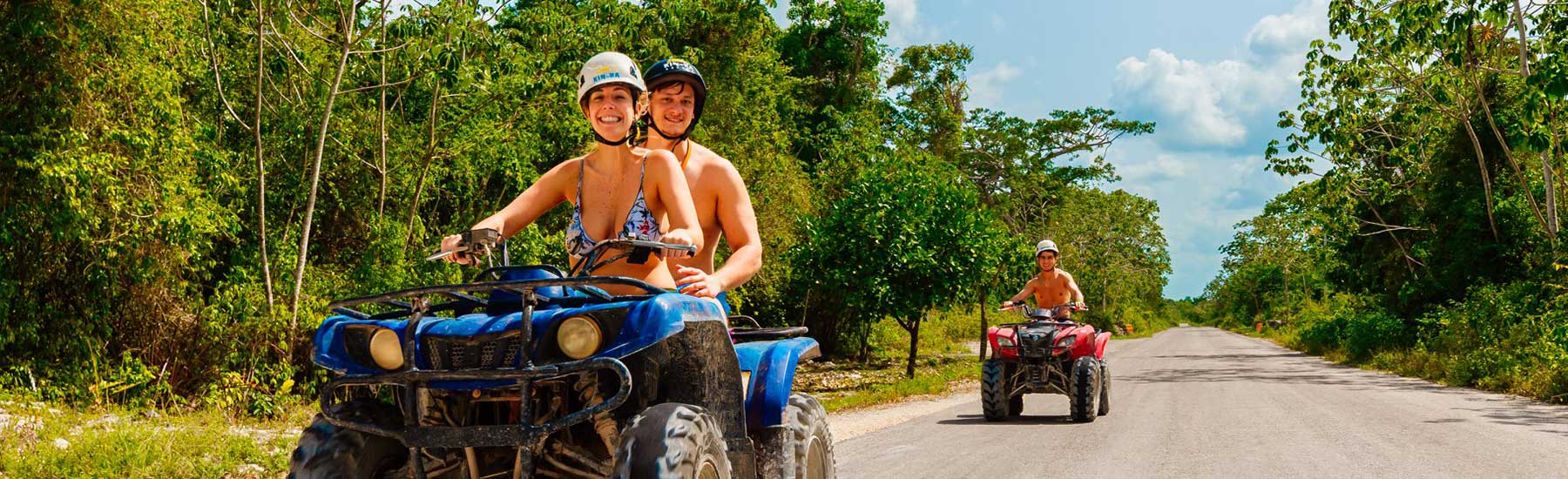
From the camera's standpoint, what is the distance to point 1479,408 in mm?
12820

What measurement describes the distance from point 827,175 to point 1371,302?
63.9 feet

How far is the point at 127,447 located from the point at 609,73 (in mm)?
5448

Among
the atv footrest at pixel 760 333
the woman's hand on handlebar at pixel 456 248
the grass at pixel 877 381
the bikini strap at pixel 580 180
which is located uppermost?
the bikini strap at pixel 580 180

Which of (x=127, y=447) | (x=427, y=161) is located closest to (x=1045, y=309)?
(x=427, y=161)

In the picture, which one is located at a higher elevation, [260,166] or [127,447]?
[260,166]

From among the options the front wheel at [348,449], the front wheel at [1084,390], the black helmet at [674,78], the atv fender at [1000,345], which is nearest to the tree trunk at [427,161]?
the atv fender at [1000,345]

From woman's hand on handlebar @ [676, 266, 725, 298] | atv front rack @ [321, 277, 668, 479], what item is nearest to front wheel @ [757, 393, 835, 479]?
woman's hand on handlebar @ [676, 266, 725, 298]

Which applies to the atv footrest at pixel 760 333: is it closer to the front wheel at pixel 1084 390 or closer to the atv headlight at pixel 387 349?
the atv headlight at pixel 387 349

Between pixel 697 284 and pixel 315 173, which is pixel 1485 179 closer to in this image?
pixel 315 173

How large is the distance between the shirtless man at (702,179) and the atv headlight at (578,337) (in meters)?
0.69

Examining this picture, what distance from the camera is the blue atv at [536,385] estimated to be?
2.76 m

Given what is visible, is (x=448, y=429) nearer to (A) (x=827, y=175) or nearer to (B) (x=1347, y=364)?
(A) (x=827, y=175)

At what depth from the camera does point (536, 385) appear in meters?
2.88

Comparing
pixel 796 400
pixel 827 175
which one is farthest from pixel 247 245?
pixel 827 175
